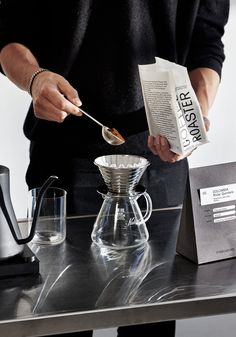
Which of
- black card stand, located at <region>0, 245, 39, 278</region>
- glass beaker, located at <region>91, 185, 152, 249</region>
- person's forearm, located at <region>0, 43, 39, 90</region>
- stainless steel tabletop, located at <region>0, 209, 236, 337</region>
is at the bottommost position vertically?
stainless steel tabletop, located at <region>0, 209, 236, 337</region>

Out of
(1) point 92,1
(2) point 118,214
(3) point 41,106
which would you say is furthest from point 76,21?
(2) point 118,214

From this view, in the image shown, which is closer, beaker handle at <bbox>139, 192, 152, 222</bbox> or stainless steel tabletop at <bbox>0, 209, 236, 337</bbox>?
stainless steel tabletop at <bbox>0, 209, 236, 337</bbox>

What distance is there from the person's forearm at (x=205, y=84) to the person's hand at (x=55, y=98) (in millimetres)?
377

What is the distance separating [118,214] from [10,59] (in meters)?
0.49

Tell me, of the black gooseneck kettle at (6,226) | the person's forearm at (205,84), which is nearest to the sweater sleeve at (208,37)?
the person's forearm at (205,84)

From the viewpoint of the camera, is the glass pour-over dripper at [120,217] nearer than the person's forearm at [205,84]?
Yes

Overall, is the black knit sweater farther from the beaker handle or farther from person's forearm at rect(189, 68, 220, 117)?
the beaker handle

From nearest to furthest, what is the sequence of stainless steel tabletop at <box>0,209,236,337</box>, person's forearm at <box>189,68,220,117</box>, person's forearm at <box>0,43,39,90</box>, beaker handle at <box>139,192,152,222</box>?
stainless steel tabletop at <box>0,209,236,337</box>
beaker handle at <box>139,192,152,222</box>
person's forearm at <box>0,43,39,90</box>
person's forearm at <box>189,68,220,117</box>

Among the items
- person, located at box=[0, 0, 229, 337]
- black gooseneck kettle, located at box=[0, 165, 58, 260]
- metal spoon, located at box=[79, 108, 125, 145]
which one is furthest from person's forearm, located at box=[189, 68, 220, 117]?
black gooseneck kettle, located at box=[0, 165, 58, 260]

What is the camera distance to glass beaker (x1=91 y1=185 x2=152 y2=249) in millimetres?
1241

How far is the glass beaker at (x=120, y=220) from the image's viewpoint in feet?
4.07

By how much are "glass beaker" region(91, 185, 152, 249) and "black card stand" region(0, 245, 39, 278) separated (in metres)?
0.18

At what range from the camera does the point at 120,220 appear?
1.24 m

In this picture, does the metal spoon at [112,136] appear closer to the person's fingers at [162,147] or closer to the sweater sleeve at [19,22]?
the person's fingers at [162,147]
